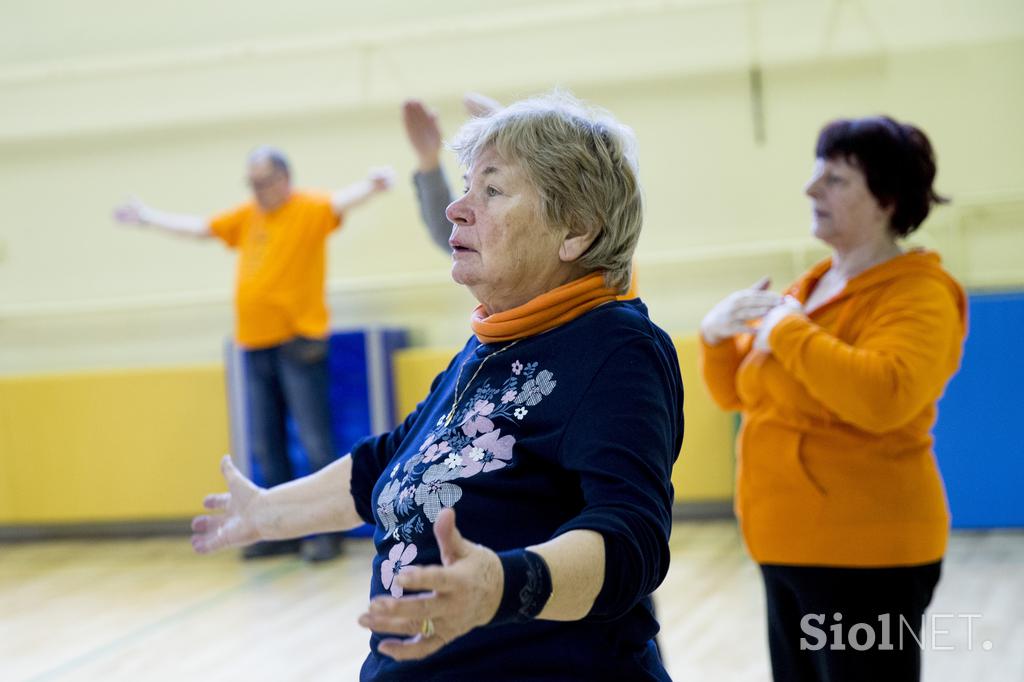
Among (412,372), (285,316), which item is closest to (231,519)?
(285,316)

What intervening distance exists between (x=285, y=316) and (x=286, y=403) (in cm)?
37

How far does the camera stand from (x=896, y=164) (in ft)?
6.34

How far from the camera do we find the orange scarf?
123 cm

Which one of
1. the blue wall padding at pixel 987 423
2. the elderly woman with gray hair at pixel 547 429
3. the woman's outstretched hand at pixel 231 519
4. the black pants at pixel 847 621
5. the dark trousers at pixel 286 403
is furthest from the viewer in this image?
the dark trousers at pixel 286 403

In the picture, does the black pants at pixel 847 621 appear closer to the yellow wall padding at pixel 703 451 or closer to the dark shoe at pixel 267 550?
the yellow wall padding at pixel 703 451

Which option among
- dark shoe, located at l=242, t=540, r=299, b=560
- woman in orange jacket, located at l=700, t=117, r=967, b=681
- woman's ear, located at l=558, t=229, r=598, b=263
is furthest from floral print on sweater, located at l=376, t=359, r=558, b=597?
dark shoe, located at l=242, t=540, r=299, b=560

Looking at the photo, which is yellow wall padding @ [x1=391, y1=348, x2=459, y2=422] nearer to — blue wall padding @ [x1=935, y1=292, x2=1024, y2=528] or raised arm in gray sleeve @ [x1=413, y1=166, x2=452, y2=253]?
blue wall padding @ [x1=935, y1=292, x2=1024, y2=528]

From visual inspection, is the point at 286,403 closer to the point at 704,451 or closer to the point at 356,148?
the point at 356,148

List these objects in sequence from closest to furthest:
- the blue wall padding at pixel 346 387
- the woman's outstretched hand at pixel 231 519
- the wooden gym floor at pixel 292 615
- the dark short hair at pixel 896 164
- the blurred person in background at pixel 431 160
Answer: the woman's outstretched hand at pixel 231 519 < the dark short hair at pixel 896 164 < the blurred person in background at pixel 431 160 < the wooden gym floor at pixel 292 615 < the blue wall padding at pixel 346 387

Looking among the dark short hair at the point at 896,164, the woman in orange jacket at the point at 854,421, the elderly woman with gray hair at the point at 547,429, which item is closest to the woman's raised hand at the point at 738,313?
the woman in orange jacket at the point at 854,421

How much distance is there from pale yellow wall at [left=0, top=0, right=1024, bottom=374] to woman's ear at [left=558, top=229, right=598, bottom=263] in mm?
3832

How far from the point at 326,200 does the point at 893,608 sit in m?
3.33

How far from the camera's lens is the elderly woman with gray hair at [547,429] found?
107cm

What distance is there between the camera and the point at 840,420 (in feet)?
6.07
